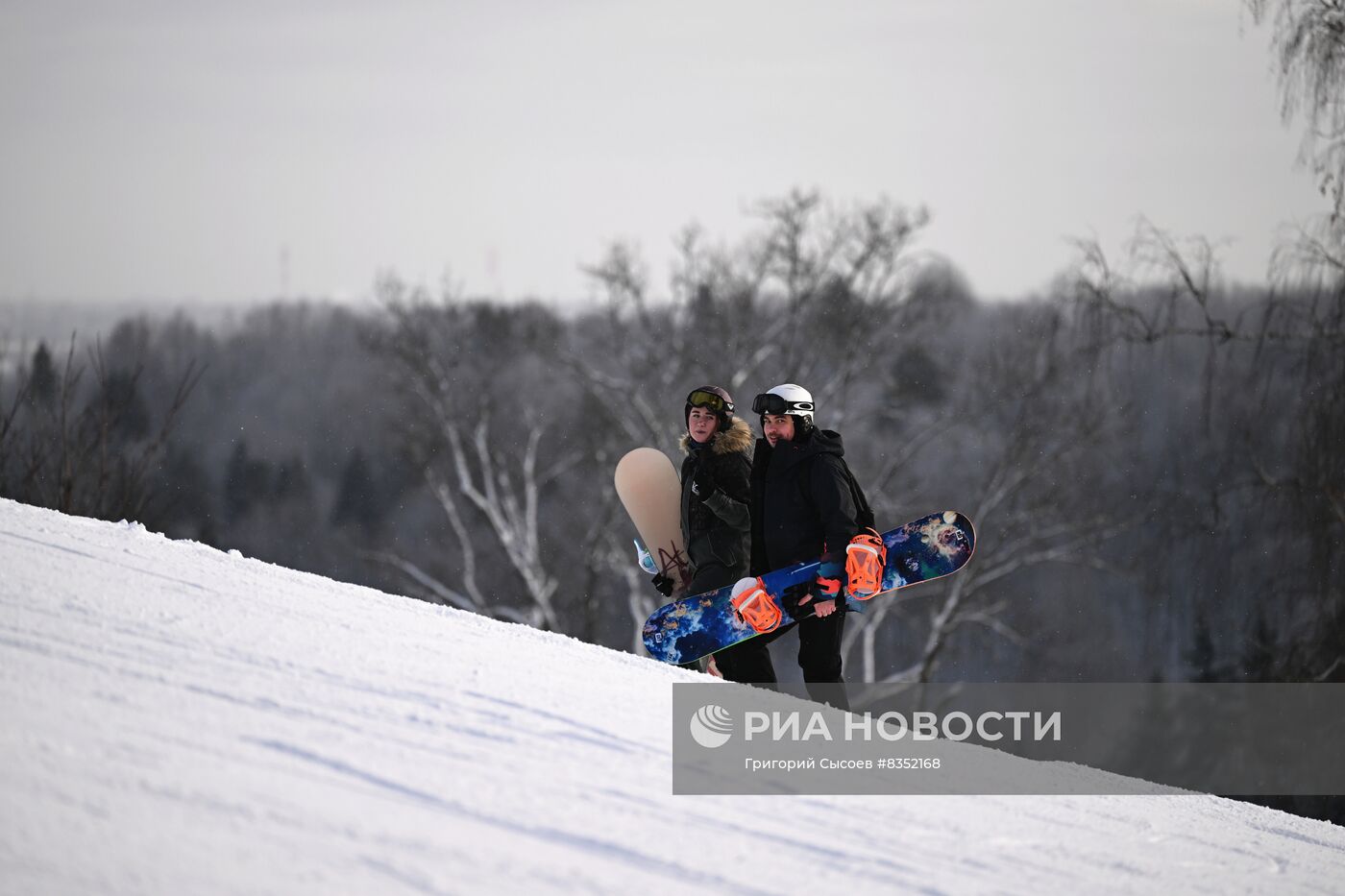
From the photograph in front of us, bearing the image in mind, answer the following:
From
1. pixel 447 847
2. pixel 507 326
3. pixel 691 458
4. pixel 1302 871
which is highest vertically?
pixel 507 326

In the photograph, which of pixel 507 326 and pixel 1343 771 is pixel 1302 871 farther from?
pixel 507 326

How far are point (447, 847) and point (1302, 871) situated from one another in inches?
94.2

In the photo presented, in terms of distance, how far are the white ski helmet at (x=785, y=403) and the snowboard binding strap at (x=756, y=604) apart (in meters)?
0.63

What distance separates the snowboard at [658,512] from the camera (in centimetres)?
517

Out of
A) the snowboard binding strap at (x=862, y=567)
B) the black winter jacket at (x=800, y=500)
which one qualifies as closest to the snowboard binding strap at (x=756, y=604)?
the black winter jacket at (x=800, y=500)

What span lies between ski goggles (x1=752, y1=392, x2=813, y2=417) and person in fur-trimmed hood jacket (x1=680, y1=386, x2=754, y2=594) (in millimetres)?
151

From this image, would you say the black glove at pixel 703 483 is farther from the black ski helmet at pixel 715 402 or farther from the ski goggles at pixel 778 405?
the ski goggles at pixel 778 405

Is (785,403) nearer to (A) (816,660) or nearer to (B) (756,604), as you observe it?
(B) (756,604)

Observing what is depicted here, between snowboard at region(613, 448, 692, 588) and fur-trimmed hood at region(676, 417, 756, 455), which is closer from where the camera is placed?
fur-trimmed hood at region(676, 417, 756, 455)

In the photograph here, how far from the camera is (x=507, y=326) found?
19562 mm

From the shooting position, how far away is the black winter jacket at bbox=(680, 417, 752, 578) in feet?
15.0

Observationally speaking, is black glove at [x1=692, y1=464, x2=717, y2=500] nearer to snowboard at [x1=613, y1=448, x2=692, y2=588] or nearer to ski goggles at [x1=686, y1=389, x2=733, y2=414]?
ski goggles at [x1=686, y1=389, x2=733, y2=414]

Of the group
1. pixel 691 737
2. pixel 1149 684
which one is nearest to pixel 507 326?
pixel 1149 684

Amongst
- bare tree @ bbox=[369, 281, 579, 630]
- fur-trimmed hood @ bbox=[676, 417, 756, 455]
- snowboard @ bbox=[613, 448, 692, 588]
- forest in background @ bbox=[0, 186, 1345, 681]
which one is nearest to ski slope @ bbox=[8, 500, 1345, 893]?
fur-trimmed hood @ bbox=[676, 417, 756, 455]
